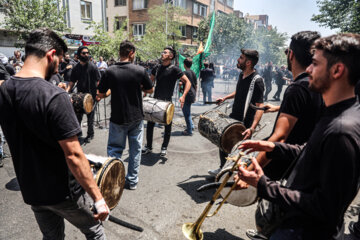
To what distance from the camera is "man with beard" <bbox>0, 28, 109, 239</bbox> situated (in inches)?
63.0

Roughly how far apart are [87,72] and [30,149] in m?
4.53

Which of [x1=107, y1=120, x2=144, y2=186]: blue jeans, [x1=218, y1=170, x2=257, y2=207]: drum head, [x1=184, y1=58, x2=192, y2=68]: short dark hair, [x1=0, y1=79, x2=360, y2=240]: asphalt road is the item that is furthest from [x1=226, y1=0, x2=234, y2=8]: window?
[x1=218, y1=170, x2=257, y2=207]: drum head

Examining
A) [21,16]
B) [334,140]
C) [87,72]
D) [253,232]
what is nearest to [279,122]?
[334,140]

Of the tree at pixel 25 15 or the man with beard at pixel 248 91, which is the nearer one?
the man with beard at pixel 248 91

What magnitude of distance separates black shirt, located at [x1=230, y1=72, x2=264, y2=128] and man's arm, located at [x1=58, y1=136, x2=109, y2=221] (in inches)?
113

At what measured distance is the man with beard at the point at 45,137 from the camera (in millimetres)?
1600

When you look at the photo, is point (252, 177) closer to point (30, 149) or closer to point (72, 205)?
point (72, 205)

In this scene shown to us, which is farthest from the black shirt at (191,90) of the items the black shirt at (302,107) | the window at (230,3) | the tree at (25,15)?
the window at (230,3)

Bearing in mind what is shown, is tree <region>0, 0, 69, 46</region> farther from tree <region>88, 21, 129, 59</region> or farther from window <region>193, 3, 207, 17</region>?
window <region>193, 3, 207, 17</region>

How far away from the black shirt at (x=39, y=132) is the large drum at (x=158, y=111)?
2894 millimetres

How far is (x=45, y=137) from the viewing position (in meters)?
1.66

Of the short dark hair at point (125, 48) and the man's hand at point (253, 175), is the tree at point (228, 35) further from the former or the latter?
the man's hand at point (253, 175)

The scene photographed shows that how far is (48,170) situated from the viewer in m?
1.74

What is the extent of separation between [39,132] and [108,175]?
0.83 m
